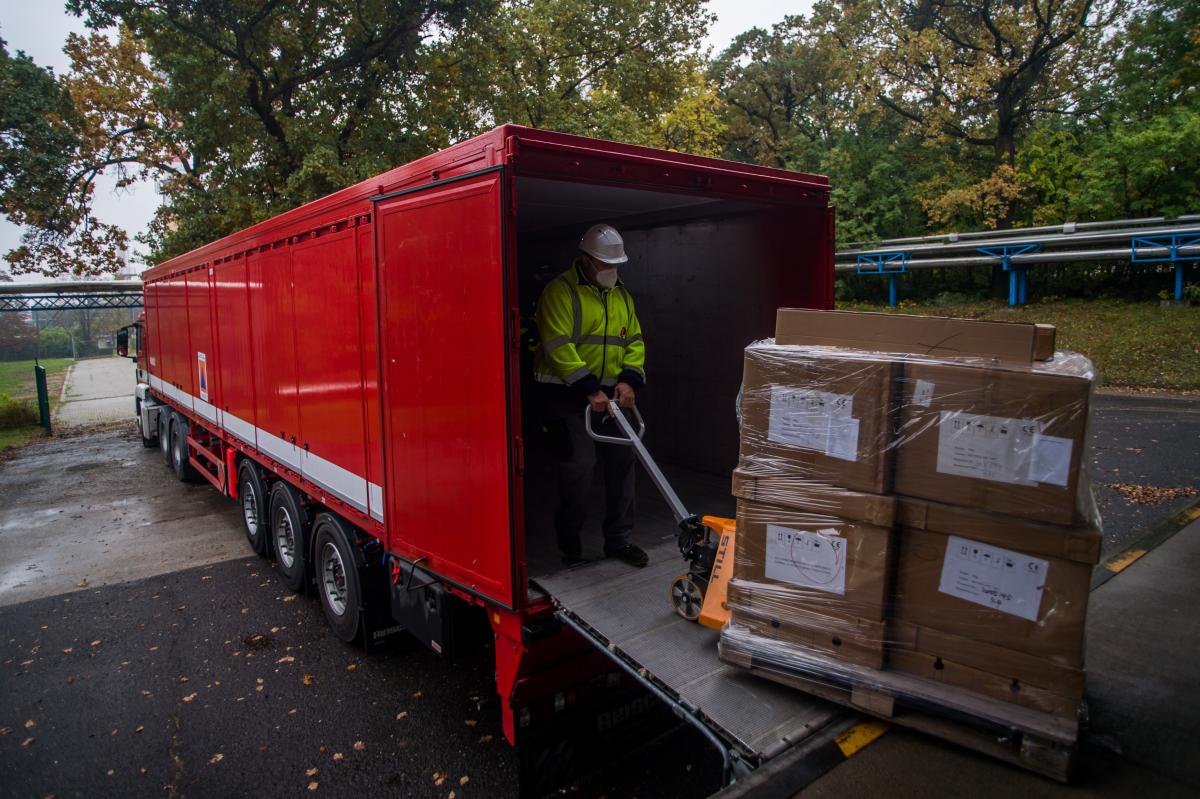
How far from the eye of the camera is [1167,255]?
1416 cm

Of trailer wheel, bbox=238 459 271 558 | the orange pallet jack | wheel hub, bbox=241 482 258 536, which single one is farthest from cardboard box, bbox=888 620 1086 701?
wheel hub, bbox=241 482 258 536

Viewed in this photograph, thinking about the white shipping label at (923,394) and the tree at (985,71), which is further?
the tree at (985,71)

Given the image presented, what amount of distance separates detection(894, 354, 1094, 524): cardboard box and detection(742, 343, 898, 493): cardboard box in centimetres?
7

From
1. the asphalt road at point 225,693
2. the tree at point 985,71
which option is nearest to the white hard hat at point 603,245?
the asphalt road at point 225,693

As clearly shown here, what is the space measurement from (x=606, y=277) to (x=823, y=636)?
7.20 feet

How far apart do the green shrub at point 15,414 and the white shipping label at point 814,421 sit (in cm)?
2040

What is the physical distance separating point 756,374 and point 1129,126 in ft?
64.7

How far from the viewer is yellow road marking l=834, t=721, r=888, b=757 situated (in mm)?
2367

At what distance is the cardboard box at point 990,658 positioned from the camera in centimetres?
221

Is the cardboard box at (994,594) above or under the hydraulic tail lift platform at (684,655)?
above

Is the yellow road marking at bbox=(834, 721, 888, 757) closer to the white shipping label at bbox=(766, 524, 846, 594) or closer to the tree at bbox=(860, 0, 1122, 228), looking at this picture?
the white shipping label at bbox=(766, 524, 846, 594)

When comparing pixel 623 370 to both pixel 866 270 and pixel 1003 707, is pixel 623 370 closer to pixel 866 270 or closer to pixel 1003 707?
pixel 1003 707

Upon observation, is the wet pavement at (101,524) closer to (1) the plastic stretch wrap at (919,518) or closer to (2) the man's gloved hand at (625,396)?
(2) the man's gloved hand at (625,396)

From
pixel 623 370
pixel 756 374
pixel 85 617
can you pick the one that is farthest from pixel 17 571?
pixel 756 374
